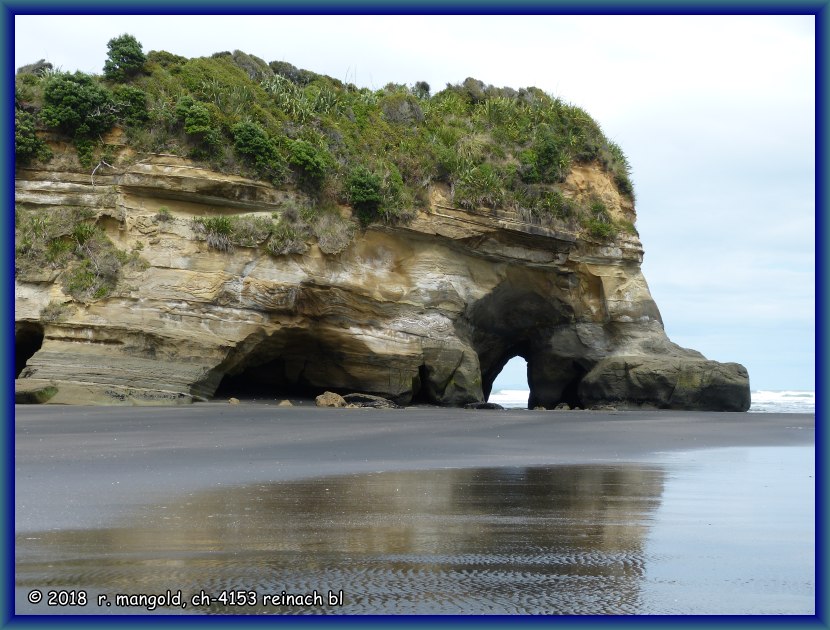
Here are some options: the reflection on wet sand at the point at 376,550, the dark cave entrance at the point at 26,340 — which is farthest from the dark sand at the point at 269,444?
the dark cave entrance at the point at 26,340

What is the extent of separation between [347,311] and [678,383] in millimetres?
10176

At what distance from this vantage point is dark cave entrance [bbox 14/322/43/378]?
62.3ft

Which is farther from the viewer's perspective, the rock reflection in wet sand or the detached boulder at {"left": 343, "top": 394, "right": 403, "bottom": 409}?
the detached boulder at {"left": 343, "top": 394, "right": 403, "bottom": 409}

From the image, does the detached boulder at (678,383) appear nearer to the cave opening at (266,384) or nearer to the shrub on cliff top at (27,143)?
the cave opening at (266,384)

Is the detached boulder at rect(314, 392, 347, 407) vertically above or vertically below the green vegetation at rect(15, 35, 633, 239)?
below

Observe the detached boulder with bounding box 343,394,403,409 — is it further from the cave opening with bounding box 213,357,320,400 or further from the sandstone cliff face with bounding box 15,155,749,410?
the cave opening with bounding box 213,357,320,400

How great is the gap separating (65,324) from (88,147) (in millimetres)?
4442

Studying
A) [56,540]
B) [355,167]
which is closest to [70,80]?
[355,167]

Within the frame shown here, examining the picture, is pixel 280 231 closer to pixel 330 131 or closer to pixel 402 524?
pixel 330 131

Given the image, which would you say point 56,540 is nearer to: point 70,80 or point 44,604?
point 44,604

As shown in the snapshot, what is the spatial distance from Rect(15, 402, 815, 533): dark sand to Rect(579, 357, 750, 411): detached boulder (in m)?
5.51

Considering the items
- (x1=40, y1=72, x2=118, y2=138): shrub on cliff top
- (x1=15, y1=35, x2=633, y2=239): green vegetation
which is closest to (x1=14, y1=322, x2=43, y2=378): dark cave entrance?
(x1=15, y1=35, x2=633, y2=239): green vegetation

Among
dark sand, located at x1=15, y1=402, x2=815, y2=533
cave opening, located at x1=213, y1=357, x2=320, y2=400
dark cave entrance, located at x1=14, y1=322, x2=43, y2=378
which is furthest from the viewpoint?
cave opening, located at x1=213, y1=357, x2=320, y2=400

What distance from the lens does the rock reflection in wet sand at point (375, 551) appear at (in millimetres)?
4031
